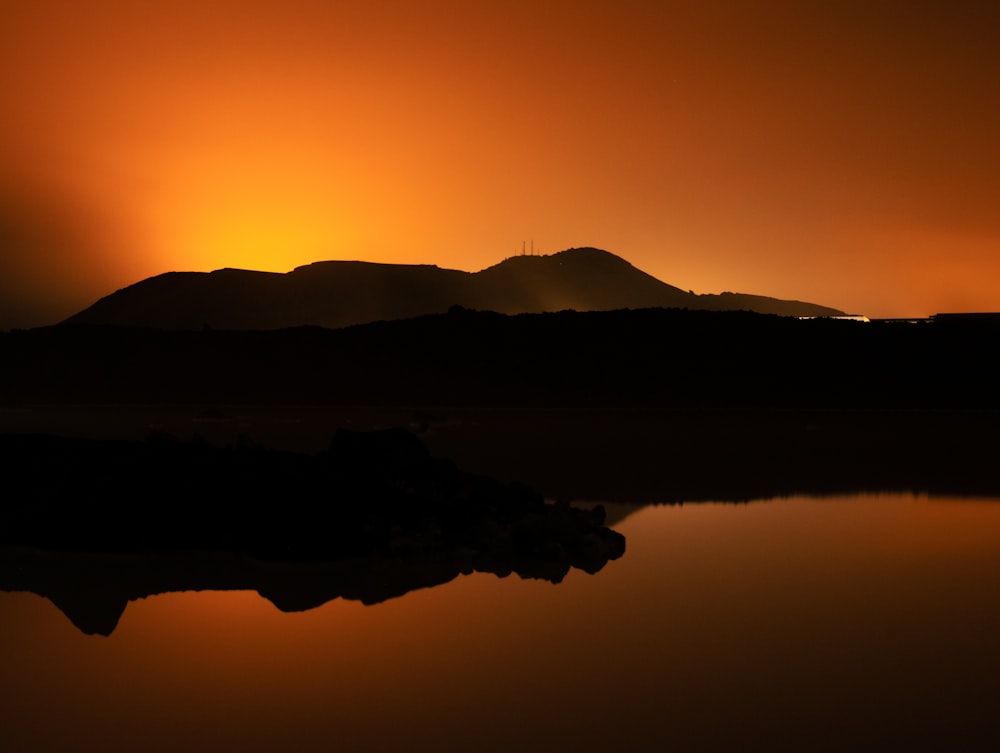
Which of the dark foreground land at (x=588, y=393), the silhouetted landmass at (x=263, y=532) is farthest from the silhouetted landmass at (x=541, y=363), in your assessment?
the silhouetted landmass at (x=263, y=532)

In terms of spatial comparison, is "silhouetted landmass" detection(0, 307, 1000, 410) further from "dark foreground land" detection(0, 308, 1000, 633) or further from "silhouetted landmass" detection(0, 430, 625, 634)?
"silhouetted landmass" detection(0, 430, 625, 634)

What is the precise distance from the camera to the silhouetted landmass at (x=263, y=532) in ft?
28.1

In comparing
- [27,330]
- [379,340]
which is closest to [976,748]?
[379,340]

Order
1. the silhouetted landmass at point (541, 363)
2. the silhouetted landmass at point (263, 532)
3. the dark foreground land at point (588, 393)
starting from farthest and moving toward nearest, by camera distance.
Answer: the silhouetted landmass at point (541, 363)
the dark foreground land at point (588, 393)
the silhouetted landmass at point (263, 532)

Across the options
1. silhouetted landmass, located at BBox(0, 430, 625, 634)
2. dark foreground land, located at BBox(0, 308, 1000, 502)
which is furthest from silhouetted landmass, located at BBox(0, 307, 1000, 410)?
silhouetted landmass, located at BBox(0, 430, 625, 634)

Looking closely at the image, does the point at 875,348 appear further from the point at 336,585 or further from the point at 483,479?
the point at 336,585

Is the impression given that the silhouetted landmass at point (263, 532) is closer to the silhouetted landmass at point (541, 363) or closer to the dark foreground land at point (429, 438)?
the dark foreground land at point (429, 438)

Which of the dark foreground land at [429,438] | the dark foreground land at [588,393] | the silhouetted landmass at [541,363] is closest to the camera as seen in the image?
the dark foreground land at [429,438]

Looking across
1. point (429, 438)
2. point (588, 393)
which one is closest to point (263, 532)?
point (429, 438)

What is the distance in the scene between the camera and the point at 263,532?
930cm

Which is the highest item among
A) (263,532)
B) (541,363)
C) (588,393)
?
(541,363)

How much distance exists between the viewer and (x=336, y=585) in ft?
27.4

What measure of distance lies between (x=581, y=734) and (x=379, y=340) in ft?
144

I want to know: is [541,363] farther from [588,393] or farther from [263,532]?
[263,532]
